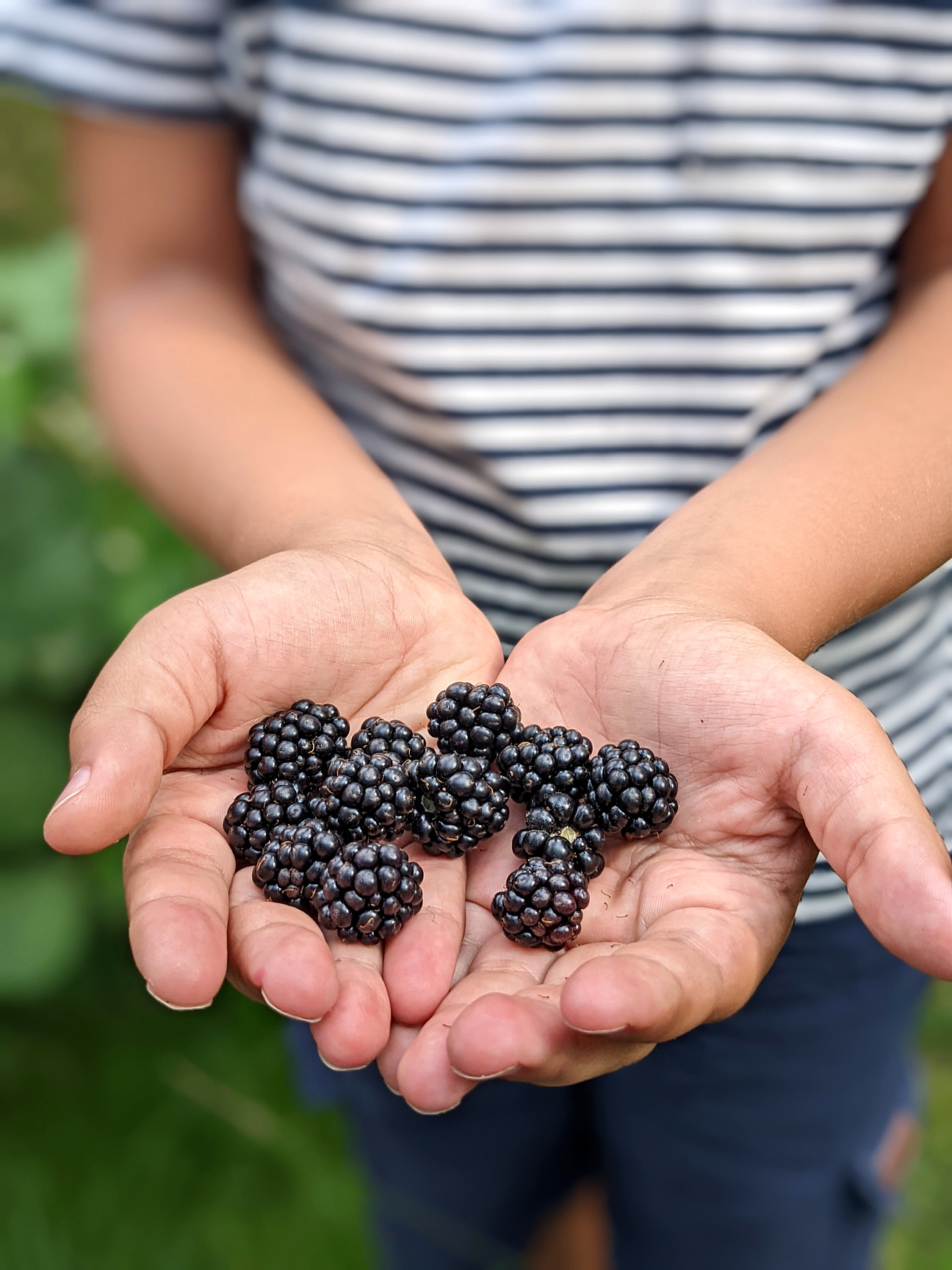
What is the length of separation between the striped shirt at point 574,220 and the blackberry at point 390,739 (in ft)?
1.24

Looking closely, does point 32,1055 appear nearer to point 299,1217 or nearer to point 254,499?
point 299,1217

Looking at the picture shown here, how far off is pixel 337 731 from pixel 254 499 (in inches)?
16.4

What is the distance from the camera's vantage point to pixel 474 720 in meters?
Answer: 1.41

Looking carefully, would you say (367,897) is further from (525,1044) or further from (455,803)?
(525,1044)

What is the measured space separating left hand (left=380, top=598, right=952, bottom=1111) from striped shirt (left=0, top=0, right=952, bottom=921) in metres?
0.39

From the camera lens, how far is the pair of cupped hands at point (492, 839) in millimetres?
1024

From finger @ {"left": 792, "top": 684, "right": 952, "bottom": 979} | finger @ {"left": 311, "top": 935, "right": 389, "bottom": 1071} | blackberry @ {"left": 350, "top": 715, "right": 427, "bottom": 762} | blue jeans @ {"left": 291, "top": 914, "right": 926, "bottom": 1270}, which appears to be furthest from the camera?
blue jeans @ {"left": 291, "top": 914, "right": 926, "bottom": 1270}

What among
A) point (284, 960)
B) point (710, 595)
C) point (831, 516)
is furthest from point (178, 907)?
point (831, 516)

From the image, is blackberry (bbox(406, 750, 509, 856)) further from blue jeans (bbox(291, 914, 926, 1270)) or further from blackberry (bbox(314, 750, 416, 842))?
blue jeans (bbox(291, 914, 926, 1270))

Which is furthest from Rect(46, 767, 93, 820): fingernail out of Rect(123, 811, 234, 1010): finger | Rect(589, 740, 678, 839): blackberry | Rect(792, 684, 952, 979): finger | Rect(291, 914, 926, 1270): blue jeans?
Rect(291, 914, 926, 1270): blue jeans

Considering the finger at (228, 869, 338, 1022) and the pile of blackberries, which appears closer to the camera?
the finger at (228, 869, 338, 1022)

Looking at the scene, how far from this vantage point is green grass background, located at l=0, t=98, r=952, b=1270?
2.46m

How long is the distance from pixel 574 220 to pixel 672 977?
1108mm

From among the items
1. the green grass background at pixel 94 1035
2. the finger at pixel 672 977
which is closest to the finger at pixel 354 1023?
the finger at pixel 672 977
